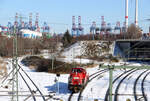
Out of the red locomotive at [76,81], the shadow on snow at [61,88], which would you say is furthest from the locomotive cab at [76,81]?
the shadow on snow at [61,88]

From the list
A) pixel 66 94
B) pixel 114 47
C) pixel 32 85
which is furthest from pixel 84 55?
pixel 66 94

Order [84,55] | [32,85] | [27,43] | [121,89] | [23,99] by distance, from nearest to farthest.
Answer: [23,99], [121,89], [32,85], [84,55], [27,43]

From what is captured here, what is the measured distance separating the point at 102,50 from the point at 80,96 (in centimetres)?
3264

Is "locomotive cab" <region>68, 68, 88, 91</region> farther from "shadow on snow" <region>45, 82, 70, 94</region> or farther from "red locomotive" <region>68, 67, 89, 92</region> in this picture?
"shadow on snow" <region>45, 82, 70, 94</region>

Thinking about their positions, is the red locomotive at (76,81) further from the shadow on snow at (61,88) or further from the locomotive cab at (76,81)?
the shadow on snow at (61,88)

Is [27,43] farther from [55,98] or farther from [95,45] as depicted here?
[55,98]

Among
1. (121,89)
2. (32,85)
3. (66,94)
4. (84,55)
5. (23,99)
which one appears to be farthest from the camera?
(84,55)

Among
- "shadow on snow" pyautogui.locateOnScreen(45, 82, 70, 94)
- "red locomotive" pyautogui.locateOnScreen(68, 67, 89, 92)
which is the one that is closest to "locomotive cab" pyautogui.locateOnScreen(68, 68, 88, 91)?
"red locomotive" pyautogui.locateOnScreen(68, 67, 89, 92)

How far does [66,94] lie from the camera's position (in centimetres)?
1938

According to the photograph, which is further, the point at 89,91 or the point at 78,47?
the point at 78,47

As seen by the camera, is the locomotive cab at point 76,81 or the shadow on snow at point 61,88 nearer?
the locomotive cab at point 76,81

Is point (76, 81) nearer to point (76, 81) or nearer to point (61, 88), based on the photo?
point (76, 81)

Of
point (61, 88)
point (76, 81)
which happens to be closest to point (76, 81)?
point (76, 81)

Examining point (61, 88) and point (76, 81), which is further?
point (61, 88)
